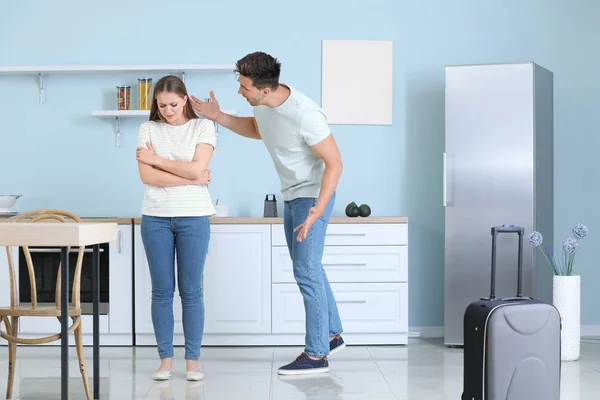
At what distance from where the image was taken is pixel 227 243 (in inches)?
179

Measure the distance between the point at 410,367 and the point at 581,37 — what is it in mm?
2439

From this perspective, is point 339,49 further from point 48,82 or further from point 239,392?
point 239,392

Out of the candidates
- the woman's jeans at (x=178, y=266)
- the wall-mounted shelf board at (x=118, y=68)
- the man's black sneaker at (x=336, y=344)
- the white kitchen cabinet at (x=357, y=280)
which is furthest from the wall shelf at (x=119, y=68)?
the man's black sneaker at (x=336, y=344)

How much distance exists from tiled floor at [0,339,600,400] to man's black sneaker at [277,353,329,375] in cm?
4

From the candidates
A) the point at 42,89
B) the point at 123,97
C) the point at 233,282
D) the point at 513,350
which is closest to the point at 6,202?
the point at 42,89

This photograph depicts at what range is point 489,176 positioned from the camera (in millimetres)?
4469

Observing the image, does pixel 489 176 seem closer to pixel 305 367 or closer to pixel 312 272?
pixel 312 272

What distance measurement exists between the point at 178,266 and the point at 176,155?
1.56 feet

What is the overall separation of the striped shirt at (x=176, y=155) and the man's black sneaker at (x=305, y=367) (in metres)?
0.80

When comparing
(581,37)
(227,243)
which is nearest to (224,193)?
(227,243)

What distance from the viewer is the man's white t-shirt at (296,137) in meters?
3.41

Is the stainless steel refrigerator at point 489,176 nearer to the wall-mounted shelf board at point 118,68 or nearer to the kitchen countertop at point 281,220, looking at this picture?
the kitchen countertop at point 281,220

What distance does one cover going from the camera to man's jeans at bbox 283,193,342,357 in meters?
3.51

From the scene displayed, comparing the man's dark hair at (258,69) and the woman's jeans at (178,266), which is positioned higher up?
the man's dark hair at (258,69)
